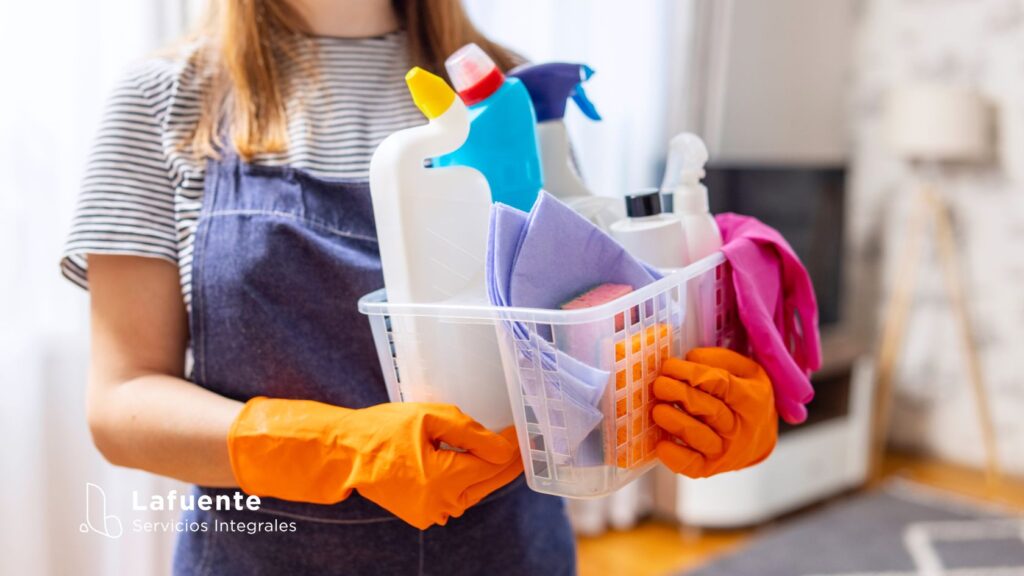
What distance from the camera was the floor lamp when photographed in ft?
8.79

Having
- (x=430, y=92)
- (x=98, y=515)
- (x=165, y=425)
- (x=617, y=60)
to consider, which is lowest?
(x=98, y=515)

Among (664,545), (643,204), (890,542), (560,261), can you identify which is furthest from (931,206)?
(560,261)

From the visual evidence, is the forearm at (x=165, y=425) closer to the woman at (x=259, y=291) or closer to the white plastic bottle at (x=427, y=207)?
the woman at (x=259, y=291)

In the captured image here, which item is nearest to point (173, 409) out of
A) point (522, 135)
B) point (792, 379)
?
point (522, 135)

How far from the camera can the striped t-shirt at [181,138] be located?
74 centimetres

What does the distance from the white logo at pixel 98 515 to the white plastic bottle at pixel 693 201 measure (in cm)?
111

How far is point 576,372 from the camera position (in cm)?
57

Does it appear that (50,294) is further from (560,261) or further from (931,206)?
(931,206)

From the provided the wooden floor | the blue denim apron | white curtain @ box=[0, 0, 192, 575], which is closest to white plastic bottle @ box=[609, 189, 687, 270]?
the blue denim apron

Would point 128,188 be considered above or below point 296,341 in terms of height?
above

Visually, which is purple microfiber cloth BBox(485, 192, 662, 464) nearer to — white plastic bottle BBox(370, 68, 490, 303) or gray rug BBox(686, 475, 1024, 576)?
white plastic bottle BBox(370, 68, 490, 303)

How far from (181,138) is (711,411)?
1.70 ft

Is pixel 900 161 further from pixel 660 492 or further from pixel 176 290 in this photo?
pixel 176 290

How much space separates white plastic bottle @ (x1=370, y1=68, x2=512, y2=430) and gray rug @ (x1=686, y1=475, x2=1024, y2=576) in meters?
1.67
